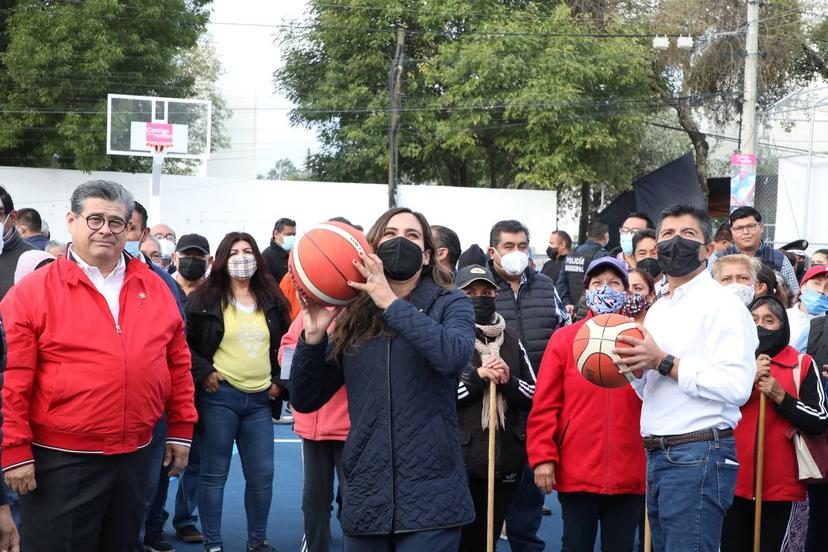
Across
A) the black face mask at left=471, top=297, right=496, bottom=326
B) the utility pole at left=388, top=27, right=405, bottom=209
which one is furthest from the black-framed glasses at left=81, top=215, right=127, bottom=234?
the utility pole at left=388, top=27, right=405, bottom=209

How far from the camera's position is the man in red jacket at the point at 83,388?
14.5 ft

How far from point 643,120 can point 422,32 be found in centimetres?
→ 870

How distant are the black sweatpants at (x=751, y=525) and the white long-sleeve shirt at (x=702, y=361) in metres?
1.31

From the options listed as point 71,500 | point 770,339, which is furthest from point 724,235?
point 71,500

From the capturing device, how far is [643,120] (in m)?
34.8

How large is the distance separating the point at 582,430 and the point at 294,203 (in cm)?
2588

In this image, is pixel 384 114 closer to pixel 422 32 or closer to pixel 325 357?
pixel 422 32

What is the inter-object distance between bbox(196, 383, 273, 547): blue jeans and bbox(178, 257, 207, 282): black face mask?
1.33 meters

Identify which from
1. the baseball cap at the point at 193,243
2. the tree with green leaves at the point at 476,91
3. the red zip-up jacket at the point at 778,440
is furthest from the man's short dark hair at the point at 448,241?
the tree with green leaves at the point at 476,91

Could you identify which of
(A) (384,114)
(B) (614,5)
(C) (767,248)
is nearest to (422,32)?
(A) (384,114)

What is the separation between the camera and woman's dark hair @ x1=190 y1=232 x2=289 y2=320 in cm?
706

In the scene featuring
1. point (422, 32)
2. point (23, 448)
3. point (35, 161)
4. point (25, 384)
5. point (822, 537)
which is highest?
point (422, 32)

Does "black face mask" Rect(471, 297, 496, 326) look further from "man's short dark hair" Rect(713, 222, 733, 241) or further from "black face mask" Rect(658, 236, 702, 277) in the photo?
"man's short dark hair" Rect(713, 222, 733, 241)

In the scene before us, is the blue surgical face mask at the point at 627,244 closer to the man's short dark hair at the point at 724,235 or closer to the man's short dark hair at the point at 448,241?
the man's short dark hair at the point at 724,235
